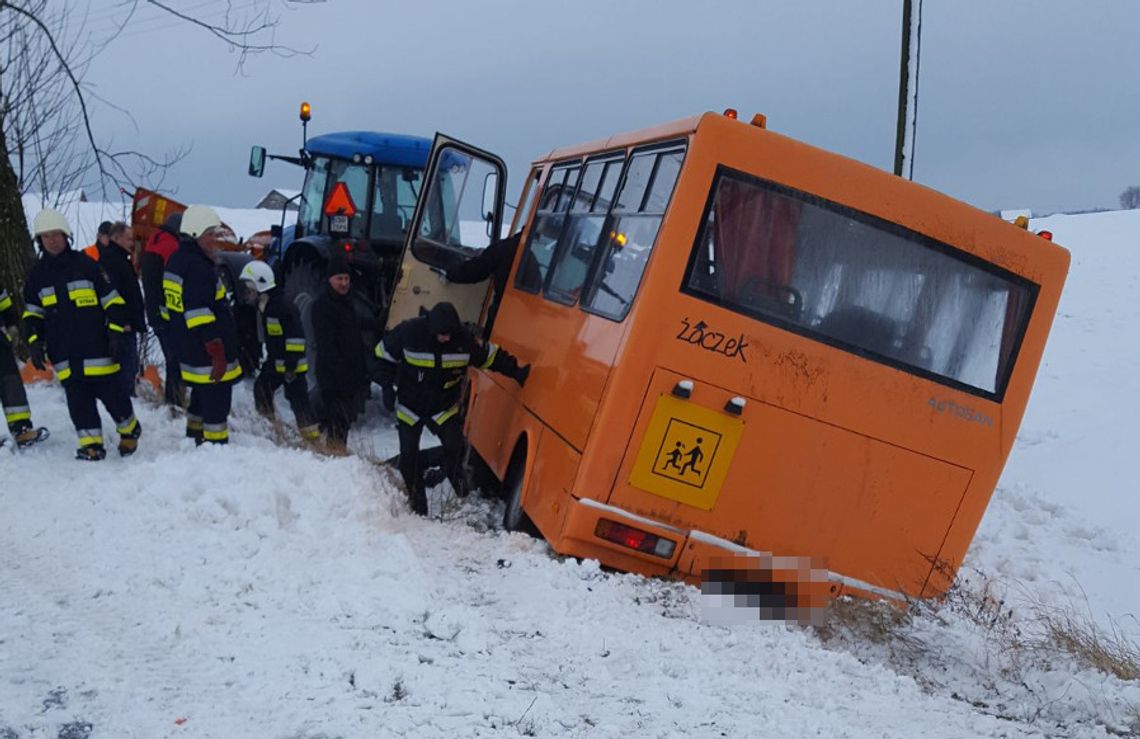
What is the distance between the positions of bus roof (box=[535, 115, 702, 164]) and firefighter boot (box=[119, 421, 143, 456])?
154 inches

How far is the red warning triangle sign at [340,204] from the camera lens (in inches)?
455

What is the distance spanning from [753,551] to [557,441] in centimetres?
130

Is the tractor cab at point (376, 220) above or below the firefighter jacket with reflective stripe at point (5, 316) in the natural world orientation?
above

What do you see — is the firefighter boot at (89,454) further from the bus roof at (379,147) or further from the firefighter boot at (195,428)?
the bus roof at (379,147)

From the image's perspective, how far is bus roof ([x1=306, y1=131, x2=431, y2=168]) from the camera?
11883mm

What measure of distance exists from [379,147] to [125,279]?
3.67 meters

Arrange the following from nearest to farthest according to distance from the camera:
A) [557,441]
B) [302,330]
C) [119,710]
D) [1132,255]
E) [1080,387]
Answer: [119,710]
[557,441]
[302,330]
[1080,387]
[1132,255]

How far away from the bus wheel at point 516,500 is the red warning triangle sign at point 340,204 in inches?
196

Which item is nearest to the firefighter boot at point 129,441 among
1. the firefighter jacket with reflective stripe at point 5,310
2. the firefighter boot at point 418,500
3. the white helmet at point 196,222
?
the firefighter jacket with reflective stripe at point 5,310

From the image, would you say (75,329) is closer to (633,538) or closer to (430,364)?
(430,364)

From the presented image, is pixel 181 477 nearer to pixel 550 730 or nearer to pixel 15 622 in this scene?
pixel 15 622

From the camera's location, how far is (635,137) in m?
6.75

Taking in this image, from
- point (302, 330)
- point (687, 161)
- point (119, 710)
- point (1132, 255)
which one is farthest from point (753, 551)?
point (1132, 255)

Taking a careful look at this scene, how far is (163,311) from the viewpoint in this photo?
10.0m
